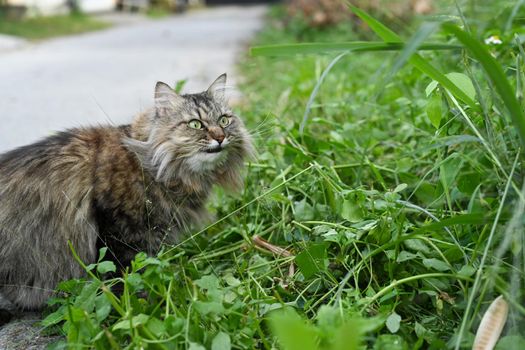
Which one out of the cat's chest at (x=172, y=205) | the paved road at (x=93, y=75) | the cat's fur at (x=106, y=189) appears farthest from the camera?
the paved road at (x=93, y=75)

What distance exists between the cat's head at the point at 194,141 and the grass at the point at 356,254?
0.52ft

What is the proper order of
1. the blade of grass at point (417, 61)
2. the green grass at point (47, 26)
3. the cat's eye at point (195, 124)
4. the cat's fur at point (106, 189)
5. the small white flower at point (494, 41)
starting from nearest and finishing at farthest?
the blade of grass at point (417, 61)
the cat's fur at point (106, 189)
the cat's eye at point (195, 124)
the small white flower at point (494, 41)
the green grass at point (47, 26)

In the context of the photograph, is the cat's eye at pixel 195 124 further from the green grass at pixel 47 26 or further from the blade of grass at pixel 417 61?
the green grass at pixel 47 26

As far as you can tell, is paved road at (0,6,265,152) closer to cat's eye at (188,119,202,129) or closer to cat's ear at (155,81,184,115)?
cat's ear at (155,81,184,115)

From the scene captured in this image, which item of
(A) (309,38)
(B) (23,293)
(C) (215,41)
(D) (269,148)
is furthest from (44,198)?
(C) (215,41)

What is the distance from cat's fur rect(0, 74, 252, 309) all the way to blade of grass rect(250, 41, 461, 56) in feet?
2.46

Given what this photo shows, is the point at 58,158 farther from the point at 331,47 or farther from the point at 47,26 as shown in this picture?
the point at 47,26

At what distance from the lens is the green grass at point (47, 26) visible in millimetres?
9844

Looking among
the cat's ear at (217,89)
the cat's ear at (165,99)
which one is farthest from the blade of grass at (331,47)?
the cat's ear at (217,89)

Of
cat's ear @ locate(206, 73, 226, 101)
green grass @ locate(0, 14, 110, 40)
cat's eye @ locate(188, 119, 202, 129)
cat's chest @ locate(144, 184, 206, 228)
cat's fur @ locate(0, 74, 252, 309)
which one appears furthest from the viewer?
green grass @ locate(0, 14, 110, 40)

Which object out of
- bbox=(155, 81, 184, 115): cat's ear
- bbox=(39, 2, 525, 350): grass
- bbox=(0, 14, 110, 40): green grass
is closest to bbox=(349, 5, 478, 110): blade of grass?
bbox=(39, 2, 525, 350): grass

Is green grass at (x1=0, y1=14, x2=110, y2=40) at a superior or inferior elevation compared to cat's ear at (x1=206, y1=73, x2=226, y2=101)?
inferior

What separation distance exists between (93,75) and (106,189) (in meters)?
4.16

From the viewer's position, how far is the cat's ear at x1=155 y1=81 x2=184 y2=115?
2311mm
